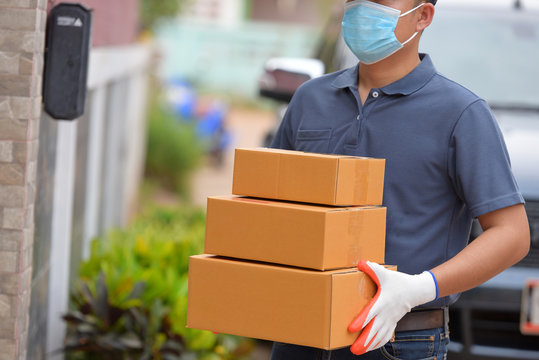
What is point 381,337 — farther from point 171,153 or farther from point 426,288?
point 171,153

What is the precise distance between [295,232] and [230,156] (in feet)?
52.4

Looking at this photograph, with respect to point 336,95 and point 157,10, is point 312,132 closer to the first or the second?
point 336,95

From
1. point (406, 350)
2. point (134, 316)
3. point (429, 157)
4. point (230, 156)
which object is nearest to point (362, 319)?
point (406, 350)

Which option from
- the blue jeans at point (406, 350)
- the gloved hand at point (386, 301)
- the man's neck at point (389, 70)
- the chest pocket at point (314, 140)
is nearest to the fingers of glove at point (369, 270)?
the gloved hand at point (386, 301)

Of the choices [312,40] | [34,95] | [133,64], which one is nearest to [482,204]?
[34,95]

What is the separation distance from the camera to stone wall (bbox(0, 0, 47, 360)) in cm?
316

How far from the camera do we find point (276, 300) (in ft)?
8.15

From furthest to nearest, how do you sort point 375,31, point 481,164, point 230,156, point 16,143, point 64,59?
point 230,156 < point 64,59 < point 16,143 < point 375,31 < point 481,164

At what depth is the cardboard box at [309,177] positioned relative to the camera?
2.51m

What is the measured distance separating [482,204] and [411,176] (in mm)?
234

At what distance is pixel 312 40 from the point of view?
30.4 m

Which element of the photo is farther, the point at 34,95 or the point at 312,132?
the point at 34,95

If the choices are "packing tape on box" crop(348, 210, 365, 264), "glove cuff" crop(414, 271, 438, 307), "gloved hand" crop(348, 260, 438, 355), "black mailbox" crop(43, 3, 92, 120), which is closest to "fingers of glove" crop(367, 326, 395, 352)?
"gloved hand" crop(348, 260, 438, 355)

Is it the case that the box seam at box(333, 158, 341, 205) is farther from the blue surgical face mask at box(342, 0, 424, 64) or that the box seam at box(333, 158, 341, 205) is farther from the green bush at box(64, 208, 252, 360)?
the green bush at box(64, 208, 252, 360)
